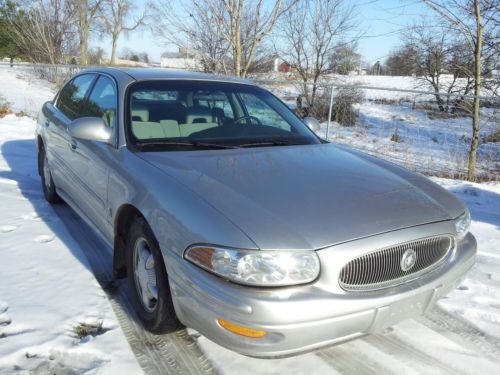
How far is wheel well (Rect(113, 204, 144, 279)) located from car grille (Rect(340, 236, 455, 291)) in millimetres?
1361

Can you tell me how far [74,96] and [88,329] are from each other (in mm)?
2633

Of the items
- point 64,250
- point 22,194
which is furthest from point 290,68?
point 64,250

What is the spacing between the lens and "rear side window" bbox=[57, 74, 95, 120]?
13.3ft

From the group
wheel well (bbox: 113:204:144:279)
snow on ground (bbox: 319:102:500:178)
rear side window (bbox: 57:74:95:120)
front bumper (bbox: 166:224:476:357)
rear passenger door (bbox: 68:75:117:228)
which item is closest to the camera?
front bumper (bbox: 166:224:476:357)

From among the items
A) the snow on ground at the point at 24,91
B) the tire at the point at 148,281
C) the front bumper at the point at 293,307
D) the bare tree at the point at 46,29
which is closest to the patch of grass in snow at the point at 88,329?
the tire at the point at 148,281

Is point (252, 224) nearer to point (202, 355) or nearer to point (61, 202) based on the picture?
point (202, 355)

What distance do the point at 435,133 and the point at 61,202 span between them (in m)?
9.04

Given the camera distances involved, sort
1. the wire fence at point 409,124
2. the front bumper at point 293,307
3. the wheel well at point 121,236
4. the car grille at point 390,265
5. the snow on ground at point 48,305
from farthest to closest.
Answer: the wire fence at point 409,124, the wheel well at point 121,236, the snow on ground at point 48,305, the car grille at point 390,265, the front bumper at point 293,307

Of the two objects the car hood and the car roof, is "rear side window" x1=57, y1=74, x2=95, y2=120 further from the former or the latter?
the car hood

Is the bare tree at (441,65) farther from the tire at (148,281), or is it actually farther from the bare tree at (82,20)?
the bare tree at (82,20)

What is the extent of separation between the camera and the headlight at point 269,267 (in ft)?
6.24

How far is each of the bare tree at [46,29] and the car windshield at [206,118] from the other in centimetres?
1818

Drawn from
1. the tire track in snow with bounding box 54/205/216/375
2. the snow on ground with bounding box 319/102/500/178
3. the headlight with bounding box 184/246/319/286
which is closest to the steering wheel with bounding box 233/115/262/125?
the tire track in snow with bounding box 54/205/216/375

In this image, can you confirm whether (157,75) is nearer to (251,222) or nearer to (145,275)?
(145,275)
